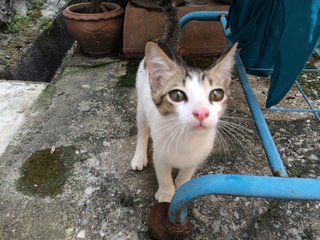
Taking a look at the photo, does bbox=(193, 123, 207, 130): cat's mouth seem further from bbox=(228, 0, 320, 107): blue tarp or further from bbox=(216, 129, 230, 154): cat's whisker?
bbox=(216, 129, 230, 154): cat's whisker

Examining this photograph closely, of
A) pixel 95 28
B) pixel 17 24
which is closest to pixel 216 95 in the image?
pixel 95 28

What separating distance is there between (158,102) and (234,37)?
0.70 meters

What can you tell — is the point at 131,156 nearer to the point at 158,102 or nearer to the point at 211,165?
the point at 211,165

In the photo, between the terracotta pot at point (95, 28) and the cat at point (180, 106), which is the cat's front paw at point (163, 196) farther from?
the terracotta pot at point (95, 28)

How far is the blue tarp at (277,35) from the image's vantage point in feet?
3.22

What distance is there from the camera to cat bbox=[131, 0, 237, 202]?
3.27ft

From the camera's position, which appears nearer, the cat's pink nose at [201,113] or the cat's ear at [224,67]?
the cat's pink nose at [201,113]

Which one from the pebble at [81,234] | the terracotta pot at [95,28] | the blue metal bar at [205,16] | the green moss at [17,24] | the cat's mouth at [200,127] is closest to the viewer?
the cat's mouth at [200,127]

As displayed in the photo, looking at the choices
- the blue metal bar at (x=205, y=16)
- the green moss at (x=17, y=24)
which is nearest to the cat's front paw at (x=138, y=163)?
the blue metal bar at (x=205, y=16)

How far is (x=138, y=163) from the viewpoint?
1504 mm

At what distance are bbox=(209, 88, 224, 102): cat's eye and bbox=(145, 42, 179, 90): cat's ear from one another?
0.14 meters

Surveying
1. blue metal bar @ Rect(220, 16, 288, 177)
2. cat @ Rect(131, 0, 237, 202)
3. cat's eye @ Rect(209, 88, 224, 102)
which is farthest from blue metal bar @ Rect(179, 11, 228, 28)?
cat's eye @ Rect(209, 88, 224, 102)

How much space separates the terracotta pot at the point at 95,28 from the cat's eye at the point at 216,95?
4.81ft

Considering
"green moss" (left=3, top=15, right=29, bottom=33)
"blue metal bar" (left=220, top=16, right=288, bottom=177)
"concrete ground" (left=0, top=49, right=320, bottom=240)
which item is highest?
"blue metal bar" (left=220, top=16, right=288, bottom=177)
